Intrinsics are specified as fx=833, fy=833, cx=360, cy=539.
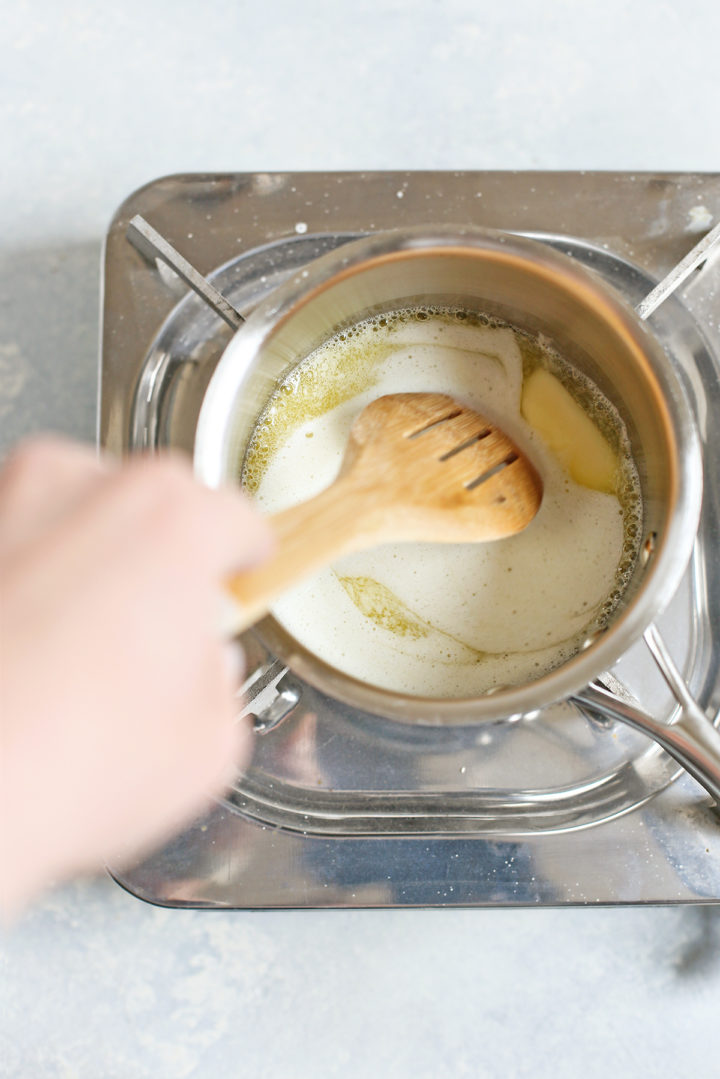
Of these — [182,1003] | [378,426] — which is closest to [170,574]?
[378,426]

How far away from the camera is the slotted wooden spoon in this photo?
0.43m

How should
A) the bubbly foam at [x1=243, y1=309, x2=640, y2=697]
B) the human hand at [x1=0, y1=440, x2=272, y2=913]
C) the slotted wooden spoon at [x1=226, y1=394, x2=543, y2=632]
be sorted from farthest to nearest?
the bubbly foam at [x1=243, y1=309, x2=640, y2=697] < the slotted wooden spoon at [x1=226, y1=394, x2=543, y2=632] < the human hand at [x1=0, y1=440, x2=272, y2=913]

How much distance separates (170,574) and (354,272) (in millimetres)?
265

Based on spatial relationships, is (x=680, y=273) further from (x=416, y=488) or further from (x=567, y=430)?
(x=416, y=488)

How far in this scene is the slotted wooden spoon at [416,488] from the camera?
0.43 meters

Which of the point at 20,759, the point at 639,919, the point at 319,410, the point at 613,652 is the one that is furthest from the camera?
the point at 639,919

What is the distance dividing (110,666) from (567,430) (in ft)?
1.20

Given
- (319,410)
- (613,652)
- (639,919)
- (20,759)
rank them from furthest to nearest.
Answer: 1. (639,919)
2. (319,410)
3. (613,652)
4. (20,759)

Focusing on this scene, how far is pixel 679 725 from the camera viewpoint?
20.8 inches

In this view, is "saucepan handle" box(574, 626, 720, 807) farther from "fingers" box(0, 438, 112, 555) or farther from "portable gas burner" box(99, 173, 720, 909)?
"fingers" box(0, 438, 112, 555)

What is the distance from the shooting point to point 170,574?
1.01 ft

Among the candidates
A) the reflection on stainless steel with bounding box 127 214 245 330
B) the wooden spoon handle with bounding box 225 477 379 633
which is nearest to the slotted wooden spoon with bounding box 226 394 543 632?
the wooden spoon handle with bounding box 225 477 379 633

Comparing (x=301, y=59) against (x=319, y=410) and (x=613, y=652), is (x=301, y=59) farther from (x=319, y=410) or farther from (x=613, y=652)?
(x=613, y=652)

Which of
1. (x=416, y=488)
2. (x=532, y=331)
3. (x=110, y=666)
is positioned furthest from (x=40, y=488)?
(x=532, y=331)
